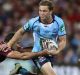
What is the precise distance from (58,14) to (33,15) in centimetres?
80

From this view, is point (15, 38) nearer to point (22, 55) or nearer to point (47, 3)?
point (22, 55)

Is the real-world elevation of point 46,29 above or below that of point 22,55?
above

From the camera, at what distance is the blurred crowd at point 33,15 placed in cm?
1265

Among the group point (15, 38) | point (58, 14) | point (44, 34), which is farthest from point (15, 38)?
point (58, 14)

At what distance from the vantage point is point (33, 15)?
13.6m

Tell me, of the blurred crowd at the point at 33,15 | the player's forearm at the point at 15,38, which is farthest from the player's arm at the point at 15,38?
the blurred crowd at the point at 33,15

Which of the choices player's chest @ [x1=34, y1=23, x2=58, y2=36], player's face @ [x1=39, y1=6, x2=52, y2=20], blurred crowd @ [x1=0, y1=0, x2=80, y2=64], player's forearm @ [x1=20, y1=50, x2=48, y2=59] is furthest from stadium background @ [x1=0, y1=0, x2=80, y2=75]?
player's forearm @ [x1=20, y1=50, x2=48, y2=59]

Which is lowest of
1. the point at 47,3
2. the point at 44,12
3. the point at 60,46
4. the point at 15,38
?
the point at 60,46

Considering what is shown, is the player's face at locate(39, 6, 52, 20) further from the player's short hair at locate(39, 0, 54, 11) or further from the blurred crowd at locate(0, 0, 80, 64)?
the blurred crowd at locate(0, 0, 80, 64)

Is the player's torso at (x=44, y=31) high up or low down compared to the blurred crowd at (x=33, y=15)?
up

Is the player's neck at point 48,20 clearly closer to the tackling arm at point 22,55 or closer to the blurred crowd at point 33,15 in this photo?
the tackling arm at point 22,55

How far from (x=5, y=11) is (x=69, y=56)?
9.48 feet

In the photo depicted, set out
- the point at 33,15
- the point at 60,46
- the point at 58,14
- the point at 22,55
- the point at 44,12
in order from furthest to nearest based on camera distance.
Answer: the point at 58,14
the point at 33,15
the point at 60,46
the point at 44,12
the point at 22,55

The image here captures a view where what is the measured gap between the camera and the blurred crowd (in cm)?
1265
